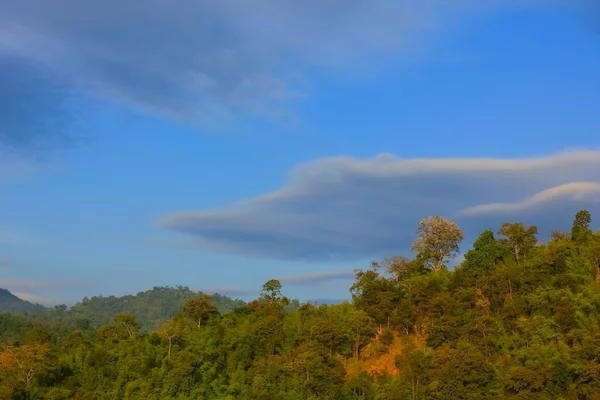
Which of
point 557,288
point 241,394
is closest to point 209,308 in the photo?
point 241,394

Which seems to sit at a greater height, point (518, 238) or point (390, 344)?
point (518, 238)

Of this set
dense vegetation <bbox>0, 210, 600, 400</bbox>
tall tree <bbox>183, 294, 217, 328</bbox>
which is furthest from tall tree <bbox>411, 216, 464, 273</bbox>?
tall tree <bbox>183, 294, 217, 328</bbox>

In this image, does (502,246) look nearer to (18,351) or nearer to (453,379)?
(453,379)

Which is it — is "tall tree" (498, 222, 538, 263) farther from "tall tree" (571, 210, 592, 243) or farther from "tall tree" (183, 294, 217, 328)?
"tall tree" (183, 294, 217, 328)

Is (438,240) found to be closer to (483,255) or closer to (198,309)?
(483,255)

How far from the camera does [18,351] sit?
50.5m

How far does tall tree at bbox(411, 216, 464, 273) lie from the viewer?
6025 cm

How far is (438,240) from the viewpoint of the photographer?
2375 inches

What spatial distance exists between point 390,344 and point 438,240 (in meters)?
14.8

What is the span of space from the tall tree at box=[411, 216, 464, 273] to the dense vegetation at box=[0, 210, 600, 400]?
2650 mm

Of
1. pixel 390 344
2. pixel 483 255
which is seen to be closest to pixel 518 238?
pixel 483 255

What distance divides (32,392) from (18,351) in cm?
381

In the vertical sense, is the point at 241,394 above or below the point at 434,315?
below

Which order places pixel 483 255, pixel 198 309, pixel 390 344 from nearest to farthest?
pixel 390 344
pixel 483 255
pixel 198 309
